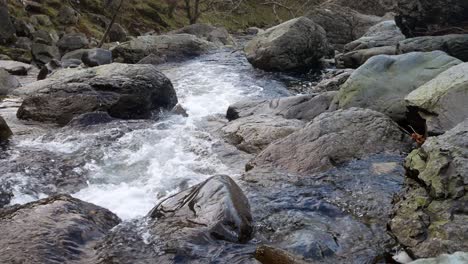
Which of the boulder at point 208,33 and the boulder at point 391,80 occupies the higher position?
the boulder at point 391,80

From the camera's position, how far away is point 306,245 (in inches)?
249

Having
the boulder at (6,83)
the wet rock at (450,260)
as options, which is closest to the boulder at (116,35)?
the boulder at (6,83)

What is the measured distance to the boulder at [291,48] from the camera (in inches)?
802

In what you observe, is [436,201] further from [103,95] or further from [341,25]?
[341,25]

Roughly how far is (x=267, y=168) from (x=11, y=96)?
1023 cm

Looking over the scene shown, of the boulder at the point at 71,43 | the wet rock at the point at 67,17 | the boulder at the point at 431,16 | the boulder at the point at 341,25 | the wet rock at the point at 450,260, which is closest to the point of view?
the wet rock at the point at 450,260

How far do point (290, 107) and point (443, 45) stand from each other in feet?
19.6

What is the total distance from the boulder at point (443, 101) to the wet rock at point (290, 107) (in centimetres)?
316

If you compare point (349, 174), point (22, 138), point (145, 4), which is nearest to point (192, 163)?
point (349, 174)

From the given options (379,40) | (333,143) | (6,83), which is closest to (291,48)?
(379,40)

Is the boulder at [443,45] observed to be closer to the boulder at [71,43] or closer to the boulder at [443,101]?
the boulder at [443,101]

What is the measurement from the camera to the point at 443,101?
8.97 meters

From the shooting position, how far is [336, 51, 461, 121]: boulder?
36.7 ft

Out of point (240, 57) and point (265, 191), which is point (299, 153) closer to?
point (265, 191)
